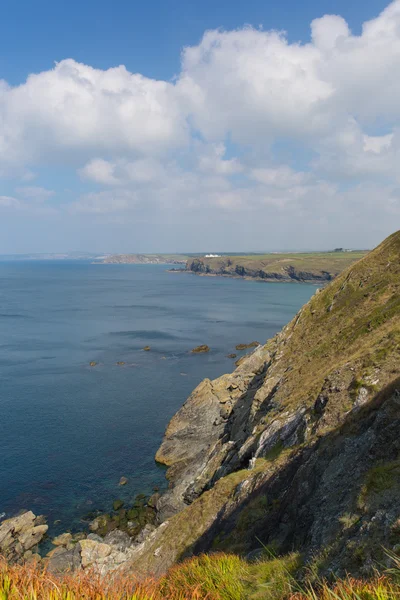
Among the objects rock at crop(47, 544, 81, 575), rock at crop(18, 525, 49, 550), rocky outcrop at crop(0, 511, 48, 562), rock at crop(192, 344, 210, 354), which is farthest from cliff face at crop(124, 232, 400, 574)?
rock at crop(192, 344, 210, 354)

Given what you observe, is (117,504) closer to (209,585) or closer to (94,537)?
(94,537)

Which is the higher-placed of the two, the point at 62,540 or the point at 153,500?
the point at 153,500

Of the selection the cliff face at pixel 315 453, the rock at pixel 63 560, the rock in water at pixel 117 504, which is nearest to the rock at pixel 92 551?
the rock at pixel 63 560

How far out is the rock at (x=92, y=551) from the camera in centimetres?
3047

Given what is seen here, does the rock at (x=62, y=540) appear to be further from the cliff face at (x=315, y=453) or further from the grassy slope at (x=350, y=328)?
the grassy slope at (x=350, y=328)

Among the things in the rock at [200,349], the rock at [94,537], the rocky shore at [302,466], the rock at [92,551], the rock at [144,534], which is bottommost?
the rock at [94,537]

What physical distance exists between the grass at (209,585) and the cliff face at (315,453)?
4.70ft

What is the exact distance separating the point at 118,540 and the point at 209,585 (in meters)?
28.9

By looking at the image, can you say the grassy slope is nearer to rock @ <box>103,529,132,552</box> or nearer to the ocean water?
rock @ <box>103,529,132,552</box>

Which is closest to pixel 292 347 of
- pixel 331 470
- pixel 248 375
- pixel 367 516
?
pixel 248 375

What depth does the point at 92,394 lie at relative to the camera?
68875 millimetres

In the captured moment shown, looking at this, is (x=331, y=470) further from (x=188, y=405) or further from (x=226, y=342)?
(x=226, y=342)

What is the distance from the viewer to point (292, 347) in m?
44.2

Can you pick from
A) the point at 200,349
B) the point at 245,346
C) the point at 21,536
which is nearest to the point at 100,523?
the point at 21,536
